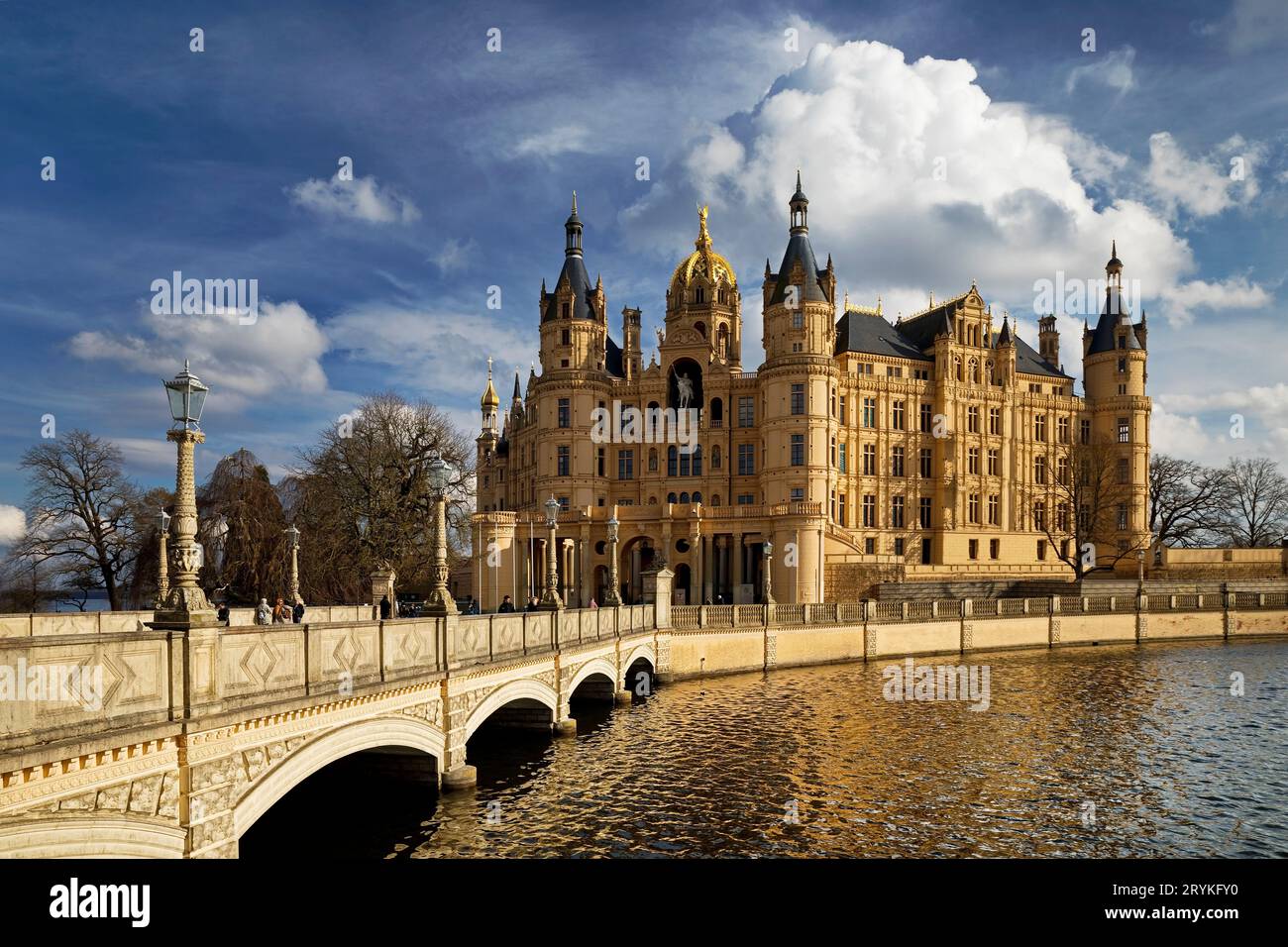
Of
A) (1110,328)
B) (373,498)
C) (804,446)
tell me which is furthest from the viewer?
(1110,328)

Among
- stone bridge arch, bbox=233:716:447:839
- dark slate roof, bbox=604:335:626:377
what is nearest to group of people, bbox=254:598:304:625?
stone bridge arch, bbox=233:716:447:839

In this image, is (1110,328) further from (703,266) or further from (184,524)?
(184,524)

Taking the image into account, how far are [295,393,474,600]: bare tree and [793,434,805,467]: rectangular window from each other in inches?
968

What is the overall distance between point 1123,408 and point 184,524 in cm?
8146

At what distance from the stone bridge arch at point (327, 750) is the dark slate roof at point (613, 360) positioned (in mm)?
56320

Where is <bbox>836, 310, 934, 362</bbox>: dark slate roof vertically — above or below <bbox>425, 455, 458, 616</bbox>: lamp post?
above

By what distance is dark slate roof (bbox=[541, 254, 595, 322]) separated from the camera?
6688cm

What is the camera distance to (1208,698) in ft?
109

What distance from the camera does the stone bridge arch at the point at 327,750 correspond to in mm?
10625

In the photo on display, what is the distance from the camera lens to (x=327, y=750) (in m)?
12.4

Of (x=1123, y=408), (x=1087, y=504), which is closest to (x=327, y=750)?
(x=1087, y=504)

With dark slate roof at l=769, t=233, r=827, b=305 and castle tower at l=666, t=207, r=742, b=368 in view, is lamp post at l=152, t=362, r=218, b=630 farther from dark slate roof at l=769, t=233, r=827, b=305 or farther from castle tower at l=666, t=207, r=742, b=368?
castle tower at l=666, t=207, r=742, b=368

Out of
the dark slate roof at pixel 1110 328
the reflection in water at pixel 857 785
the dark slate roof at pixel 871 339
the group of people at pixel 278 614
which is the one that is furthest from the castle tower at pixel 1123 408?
the group of people at pixel 278 614

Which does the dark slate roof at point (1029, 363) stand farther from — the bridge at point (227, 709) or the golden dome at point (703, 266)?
the bridge at point (227, 709)
